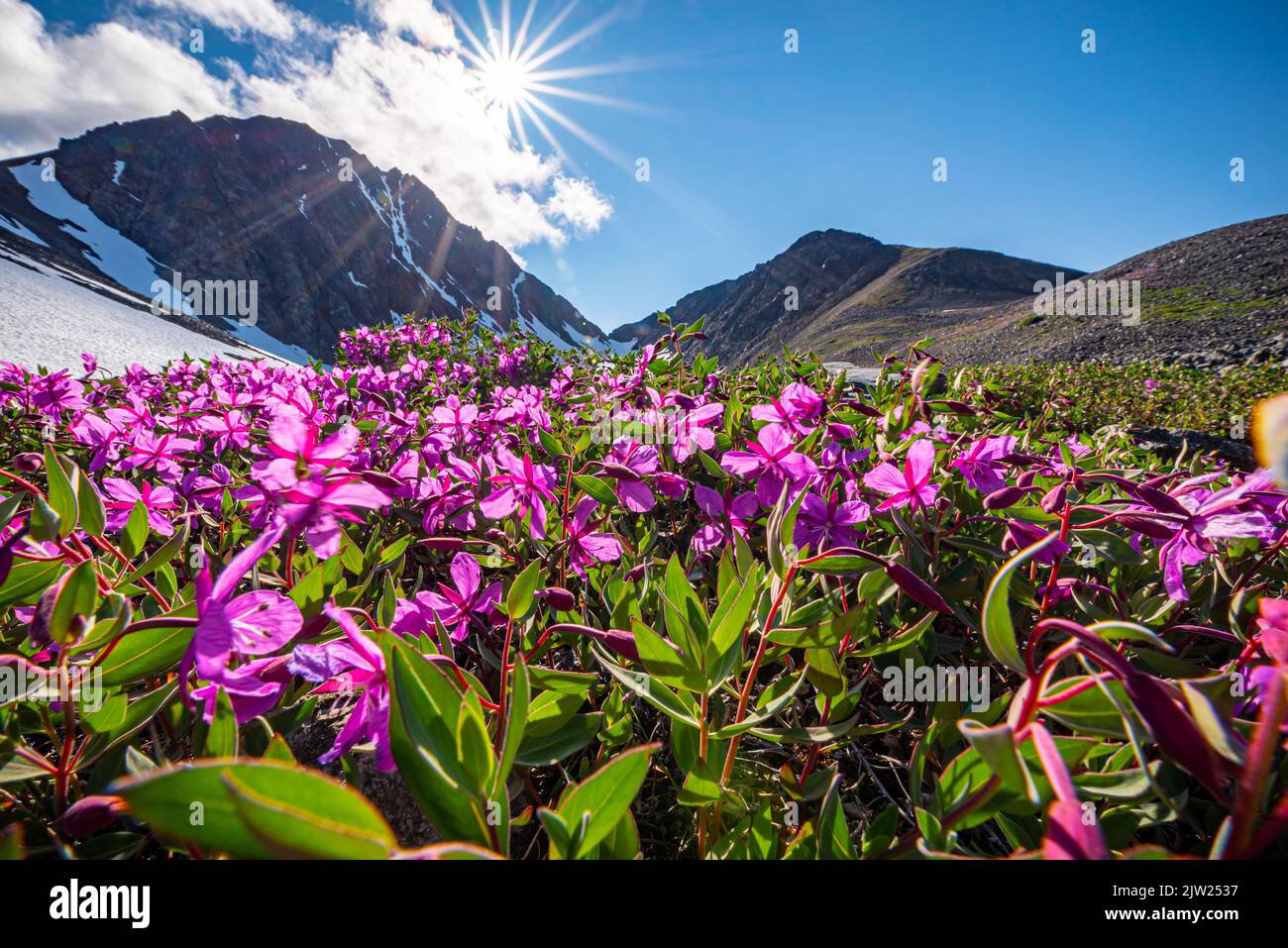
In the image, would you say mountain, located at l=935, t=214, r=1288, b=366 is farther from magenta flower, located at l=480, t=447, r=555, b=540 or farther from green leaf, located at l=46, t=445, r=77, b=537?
green leaf, located at l=46, t=445, r=77, b=537

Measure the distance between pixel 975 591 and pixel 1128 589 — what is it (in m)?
0.58

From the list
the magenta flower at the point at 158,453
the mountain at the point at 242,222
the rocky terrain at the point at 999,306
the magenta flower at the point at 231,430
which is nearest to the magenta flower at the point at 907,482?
the rocky terrain at the point at 999,306

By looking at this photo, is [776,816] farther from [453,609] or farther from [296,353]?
[296,353]

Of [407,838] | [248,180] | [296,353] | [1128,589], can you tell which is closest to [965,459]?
[1128,589]

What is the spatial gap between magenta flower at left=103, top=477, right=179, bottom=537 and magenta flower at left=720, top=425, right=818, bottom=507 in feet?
5.18

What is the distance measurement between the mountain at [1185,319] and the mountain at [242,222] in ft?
149

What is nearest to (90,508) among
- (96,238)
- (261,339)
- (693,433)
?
(693,433)

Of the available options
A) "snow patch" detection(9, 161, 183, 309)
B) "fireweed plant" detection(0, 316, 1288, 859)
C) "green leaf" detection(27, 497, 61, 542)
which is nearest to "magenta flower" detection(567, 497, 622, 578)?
"fireweed plant" detection(0, 316, 1288, 859)

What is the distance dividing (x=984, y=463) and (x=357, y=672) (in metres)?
1.60

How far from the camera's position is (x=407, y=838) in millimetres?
1097

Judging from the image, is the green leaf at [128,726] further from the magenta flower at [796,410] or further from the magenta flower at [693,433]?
the magenta flower at [796,410]

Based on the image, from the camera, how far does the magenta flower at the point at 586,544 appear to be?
4.54 ft

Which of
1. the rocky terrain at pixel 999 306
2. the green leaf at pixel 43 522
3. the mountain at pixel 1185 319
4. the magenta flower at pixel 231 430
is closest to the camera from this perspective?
the green leaf at pixel 43 522

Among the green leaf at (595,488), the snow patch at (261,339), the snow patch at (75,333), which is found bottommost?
the green leaf at (595,488)
